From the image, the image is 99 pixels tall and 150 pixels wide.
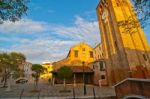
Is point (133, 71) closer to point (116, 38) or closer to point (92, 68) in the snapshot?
point (116, 38)

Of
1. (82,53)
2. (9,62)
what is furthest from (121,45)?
(9,62)

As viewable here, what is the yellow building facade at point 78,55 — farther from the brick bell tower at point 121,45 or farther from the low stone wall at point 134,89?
the low stone wall at point 134,89

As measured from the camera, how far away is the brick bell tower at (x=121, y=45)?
31281 mm

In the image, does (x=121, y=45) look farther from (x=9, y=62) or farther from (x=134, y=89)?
(x=9, y=62)

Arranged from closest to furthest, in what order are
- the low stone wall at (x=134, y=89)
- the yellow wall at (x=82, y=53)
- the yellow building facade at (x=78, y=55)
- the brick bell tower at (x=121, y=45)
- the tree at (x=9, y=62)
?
the low stone wall at (x=134, y=89)
the brick bell tower at (x=121, y=45)
the tree at (x=9, y=62)
the yellow building facade at (x=78, y=55)
the yellow wall at (x=82, y=53)

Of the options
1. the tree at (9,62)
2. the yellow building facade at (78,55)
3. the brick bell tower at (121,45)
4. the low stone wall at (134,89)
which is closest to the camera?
the low stone wall at (134,89)

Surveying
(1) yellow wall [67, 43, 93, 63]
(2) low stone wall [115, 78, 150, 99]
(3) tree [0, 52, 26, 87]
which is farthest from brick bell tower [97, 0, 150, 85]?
(3) tree [0, 52, 26, 87]

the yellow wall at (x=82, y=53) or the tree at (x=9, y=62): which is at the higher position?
the yellow wall at (x=82, y=53)

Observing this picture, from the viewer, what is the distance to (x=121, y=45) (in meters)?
32.7

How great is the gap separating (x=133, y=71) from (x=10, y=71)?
28.7 metres

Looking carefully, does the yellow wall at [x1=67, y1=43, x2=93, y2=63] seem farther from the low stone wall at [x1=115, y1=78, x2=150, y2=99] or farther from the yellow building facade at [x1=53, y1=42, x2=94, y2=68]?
the low stone wall at [x1=115, y1=78, x2=150, y2=99]

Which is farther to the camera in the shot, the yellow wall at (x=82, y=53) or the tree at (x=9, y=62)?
the yellow wall at (x=82, y=53)

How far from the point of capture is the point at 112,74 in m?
36.2

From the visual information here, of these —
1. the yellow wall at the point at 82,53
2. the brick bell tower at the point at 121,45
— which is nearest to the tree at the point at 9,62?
the yellow wall at the point at 82,53
